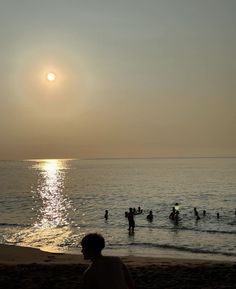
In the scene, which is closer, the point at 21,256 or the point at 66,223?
the point at 21,256

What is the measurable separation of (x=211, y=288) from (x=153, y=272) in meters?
3.30

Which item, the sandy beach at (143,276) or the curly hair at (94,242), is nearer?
the curly hair at (94,242)

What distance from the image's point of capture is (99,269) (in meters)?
5.03

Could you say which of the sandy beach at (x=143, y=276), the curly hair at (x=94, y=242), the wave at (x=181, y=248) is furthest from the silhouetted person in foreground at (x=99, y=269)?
the wave at (x=181, y=248)

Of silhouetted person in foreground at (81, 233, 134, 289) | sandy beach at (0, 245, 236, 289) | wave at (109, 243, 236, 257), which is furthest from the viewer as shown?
wave at (109, 243, 236, 257)

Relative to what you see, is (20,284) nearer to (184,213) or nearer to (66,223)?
(66,223)

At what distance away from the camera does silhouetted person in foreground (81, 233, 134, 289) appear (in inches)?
197

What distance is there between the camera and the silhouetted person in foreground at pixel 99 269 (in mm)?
5016

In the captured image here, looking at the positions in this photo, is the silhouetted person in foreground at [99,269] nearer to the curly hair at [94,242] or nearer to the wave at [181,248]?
the curly hair at [94,242]

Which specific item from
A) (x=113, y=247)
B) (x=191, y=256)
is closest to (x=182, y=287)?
(x=191, y=256)

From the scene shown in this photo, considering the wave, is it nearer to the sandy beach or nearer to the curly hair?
the sandy beach

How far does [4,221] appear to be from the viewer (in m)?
45.4

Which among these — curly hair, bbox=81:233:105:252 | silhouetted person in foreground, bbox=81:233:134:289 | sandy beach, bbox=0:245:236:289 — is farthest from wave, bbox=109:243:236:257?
curly hair, bbox=81:233:105:252

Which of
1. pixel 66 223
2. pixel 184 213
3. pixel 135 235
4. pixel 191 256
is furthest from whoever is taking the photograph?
pixel 184 213
